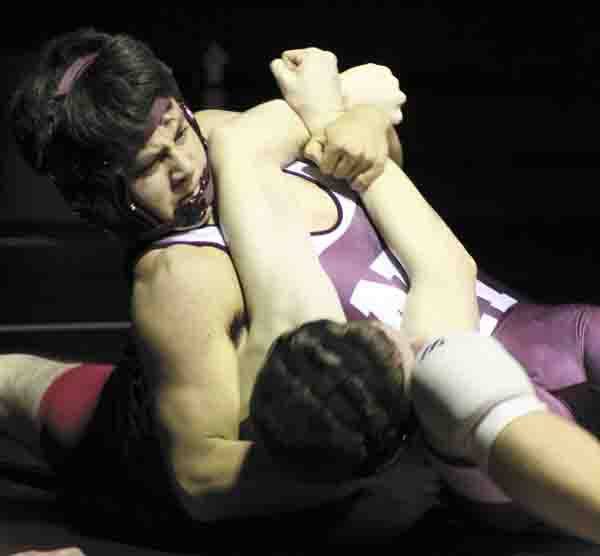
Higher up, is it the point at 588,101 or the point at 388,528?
the point at 388,528

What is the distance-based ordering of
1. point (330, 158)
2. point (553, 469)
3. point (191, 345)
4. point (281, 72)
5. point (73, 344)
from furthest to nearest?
point (73, 344)
point (281, 72)
point (330, 158)
point (191, 345)
point (553, 469)

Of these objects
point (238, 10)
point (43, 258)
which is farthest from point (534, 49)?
point (43, 258)

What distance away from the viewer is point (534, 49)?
16.3ft

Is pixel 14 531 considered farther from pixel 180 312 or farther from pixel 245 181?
pixel 245 181

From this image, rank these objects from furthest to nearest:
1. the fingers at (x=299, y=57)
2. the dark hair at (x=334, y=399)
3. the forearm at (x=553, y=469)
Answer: the fingers at (x=299, y=57) < the dark hair at (x=334, y=399) < the forearm at (x=553, y=469)

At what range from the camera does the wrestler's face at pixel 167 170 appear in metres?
1.46

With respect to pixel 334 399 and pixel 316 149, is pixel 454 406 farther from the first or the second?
pixel 316 149

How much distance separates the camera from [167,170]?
4.84ft

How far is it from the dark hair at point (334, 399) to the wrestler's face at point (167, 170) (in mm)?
253

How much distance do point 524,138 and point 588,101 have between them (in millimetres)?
262

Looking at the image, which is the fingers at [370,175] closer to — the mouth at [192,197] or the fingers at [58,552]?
the mouth at [192,197]

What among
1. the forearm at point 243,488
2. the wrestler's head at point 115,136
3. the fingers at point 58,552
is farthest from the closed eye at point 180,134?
the fingers at point 58,552

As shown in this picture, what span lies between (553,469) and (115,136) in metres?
0.58

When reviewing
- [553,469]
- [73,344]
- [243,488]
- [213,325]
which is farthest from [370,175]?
[73,344]
